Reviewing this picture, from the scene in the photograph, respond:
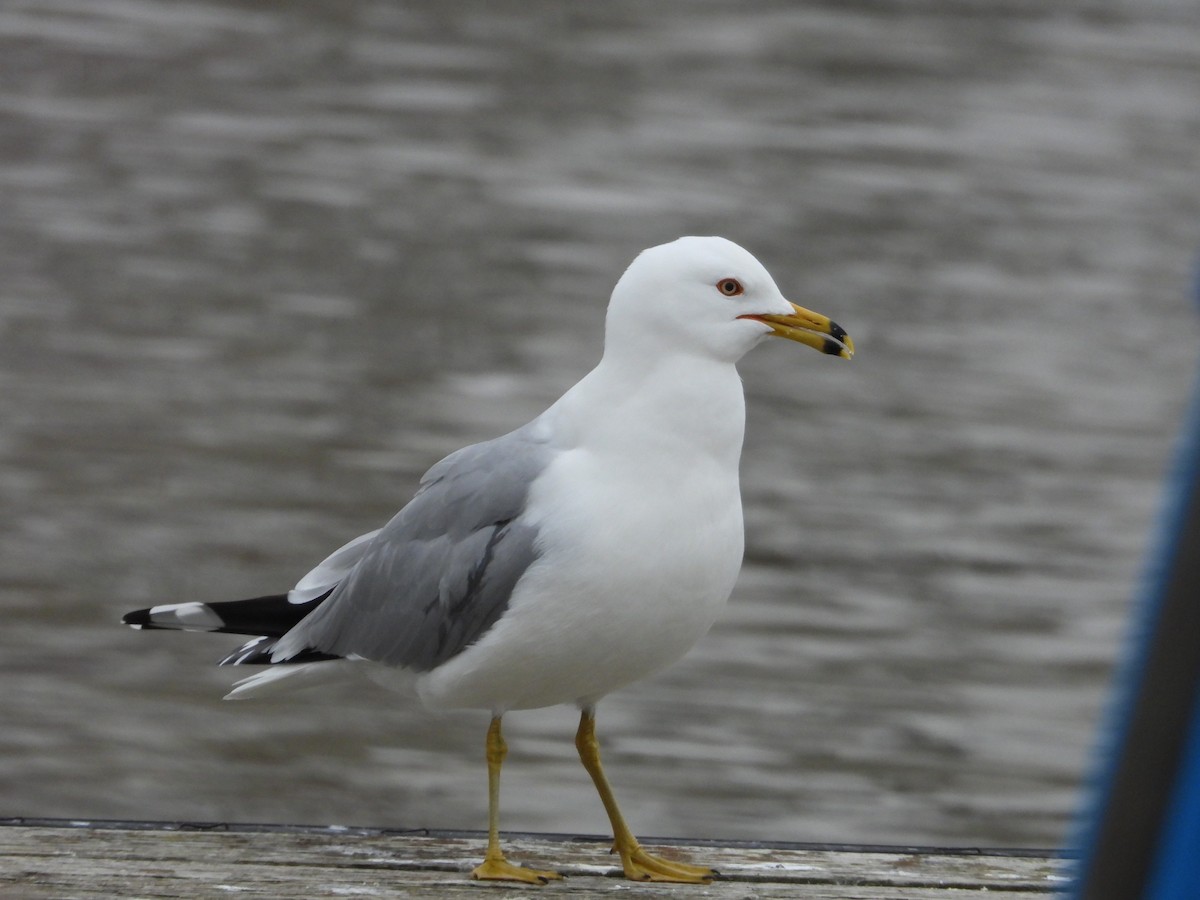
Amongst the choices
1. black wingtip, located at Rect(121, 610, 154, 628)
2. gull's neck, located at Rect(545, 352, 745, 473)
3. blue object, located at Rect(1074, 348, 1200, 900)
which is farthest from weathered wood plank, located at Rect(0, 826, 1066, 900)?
blue object, located at Rect(1074, 348, 1200, 900)

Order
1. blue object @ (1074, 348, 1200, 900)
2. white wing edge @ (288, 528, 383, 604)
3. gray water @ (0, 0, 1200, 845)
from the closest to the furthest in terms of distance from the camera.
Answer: blue object @ (1074, 348, 1200, 900)
white wing edge @ (288, 528, 383, 604)
gray water @ (0, 0, 1200, 845)

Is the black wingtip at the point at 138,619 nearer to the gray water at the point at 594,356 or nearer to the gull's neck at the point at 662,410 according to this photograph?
the gull's neck at the point at 662,410

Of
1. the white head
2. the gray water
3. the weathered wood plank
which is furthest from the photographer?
the gray water

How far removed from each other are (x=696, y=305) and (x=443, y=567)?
560 mm

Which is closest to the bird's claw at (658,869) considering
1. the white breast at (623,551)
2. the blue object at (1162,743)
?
the white breast at (623,551)

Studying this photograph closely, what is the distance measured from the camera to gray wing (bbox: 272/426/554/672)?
2.50m

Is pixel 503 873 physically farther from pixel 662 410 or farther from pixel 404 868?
pixel 662 410

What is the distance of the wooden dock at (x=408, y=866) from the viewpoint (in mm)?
2350

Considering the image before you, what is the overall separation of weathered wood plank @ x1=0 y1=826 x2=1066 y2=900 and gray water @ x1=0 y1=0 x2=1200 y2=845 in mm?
2045

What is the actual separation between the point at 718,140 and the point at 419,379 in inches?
139

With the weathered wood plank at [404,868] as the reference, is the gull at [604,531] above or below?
above

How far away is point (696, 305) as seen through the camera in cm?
247

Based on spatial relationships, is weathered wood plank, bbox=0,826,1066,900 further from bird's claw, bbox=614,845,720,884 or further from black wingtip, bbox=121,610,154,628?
black wingtip, bbox=121,610,154,628

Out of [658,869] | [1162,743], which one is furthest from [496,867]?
[1162,743]
